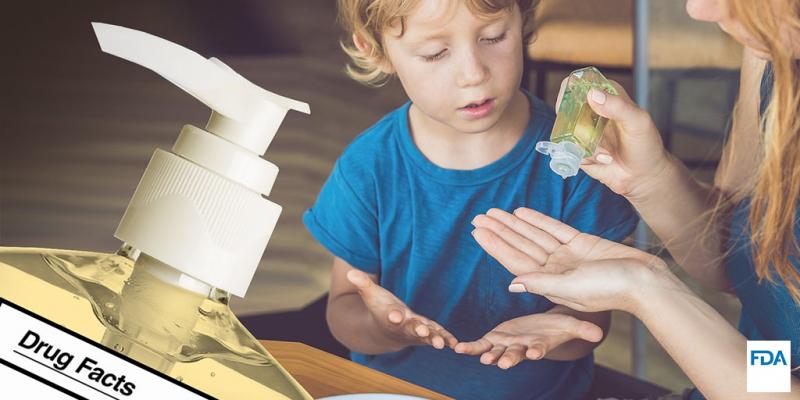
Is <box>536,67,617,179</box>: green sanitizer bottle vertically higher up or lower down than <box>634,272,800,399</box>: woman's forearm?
higher up

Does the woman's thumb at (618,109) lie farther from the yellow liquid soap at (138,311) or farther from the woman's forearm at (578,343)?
the yellow liquid soap at (138,311)

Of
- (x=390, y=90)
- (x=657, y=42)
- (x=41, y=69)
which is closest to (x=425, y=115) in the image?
(x=390, y=90)

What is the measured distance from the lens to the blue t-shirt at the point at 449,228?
21.3 inches

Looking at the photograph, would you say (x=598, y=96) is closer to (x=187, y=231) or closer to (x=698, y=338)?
(x=698, y=338)

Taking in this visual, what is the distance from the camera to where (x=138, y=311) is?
38 cm

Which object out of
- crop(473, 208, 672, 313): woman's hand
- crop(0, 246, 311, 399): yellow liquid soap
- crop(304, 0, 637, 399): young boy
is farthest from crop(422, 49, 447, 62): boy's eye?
crop(0, 246, 311, 399): yellow liquid soap

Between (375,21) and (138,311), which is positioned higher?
(375,21)

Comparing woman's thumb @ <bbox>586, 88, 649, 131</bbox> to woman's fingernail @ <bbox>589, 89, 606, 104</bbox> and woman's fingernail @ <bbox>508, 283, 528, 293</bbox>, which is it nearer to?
woman's fingernail @ <bbox>589, 89, 606, 104</bbox>

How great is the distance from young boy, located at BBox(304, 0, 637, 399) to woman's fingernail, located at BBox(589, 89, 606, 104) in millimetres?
44

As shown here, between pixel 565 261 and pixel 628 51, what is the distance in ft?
0.47

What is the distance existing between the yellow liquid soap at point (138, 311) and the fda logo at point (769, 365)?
0.28 meters

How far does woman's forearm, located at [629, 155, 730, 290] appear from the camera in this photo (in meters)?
0.53

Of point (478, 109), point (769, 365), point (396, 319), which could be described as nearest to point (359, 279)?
point (396, 319)

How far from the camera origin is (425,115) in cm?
55
